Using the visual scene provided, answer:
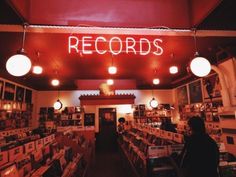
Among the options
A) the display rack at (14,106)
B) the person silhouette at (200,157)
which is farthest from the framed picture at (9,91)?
the person silhouette at (200,157)

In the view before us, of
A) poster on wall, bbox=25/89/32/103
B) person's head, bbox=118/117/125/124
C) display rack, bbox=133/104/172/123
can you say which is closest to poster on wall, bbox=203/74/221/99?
display rack, bbox=133/104/172/123

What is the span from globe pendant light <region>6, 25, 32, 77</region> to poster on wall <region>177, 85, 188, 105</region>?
25.4 ft

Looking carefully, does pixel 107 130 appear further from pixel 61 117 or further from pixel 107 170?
pixel 107 170

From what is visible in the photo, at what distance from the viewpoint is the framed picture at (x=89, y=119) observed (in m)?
9.71

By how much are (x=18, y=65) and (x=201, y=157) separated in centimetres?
262

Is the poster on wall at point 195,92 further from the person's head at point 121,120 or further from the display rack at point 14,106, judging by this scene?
the display rack at point 14,106

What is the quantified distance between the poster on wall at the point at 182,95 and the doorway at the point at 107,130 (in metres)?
3.60

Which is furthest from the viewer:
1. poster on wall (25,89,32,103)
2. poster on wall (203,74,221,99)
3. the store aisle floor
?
poster on wall (25,89,32,103)

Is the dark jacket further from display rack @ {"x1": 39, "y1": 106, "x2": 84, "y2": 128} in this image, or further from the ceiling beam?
display rack @ {"x1": 39, "y1": 106, "x2": 84, "y2": 128}

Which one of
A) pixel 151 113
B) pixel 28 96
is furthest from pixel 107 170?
pixel 28 96

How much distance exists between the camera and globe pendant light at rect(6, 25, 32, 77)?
238cm

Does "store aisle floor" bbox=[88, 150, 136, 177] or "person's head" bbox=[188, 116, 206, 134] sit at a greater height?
"person's head" bbox=[188, 116, 206, 134]

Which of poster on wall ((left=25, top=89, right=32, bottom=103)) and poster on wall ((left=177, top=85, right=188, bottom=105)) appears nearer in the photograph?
poster on wall ((left=25, top=89, right=32, bottom=103))

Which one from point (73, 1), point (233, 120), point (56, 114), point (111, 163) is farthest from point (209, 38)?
point (56, 114)
